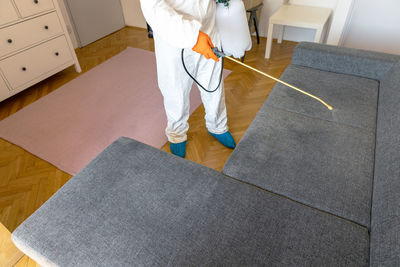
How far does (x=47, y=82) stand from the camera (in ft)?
8.87

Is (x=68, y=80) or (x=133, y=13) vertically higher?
(x=133, y=13)

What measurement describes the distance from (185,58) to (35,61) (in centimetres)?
173

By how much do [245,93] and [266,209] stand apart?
1568 millimetres

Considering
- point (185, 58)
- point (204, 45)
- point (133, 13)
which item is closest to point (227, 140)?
point (185, 58)

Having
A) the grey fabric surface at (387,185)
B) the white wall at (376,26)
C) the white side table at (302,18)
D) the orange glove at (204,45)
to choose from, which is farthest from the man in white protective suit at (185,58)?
the white wall at (376,26)

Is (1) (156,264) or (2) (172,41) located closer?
(1) (156,264)

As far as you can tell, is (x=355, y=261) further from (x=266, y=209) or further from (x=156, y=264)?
(x=156, y=264)

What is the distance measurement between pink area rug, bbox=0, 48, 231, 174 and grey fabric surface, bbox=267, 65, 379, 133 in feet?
2.82

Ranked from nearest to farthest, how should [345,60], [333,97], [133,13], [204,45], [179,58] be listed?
1. [204,45]
2. [179,58]
3. [333,97]
4. [345,60]
5. [133,13]

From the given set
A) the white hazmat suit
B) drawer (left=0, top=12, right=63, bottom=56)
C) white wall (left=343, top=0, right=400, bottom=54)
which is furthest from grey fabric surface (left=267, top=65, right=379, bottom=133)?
drawer (left=0, top=12, right=63, bottom=56)

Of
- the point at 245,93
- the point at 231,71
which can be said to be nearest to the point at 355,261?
the point at 245,93

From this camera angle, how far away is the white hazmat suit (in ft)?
3.75

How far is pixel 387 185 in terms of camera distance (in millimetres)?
989

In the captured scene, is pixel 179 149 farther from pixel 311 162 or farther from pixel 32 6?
pixel 32 6
